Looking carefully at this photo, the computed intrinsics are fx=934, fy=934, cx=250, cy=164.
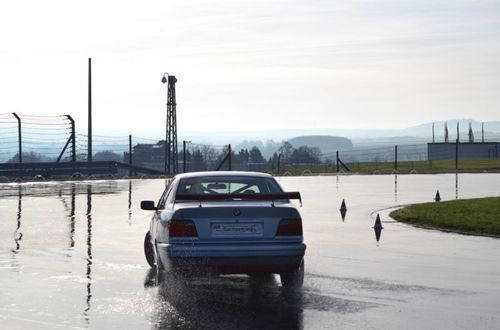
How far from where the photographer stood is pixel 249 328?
8562mm

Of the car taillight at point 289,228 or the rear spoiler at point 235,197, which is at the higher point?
the rear spoiler at point 235,197

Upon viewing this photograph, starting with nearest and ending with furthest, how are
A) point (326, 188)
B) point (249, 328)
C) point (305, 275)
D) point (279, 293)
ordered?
point (249, 328) → point (279, 293) → point (305, 275) → point (326, 188)

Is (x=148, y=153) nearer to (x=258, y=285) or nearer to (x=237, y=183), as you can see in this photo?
(x=237, y=183)

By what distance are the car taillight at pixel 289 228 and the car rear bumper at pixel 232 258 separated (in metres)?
0.16

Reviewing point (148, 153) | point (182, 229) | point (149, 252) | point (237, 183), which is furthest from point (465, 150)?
point (182, 229)

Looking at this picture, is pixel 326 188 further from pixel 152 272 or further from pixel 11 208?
pixel 152 272

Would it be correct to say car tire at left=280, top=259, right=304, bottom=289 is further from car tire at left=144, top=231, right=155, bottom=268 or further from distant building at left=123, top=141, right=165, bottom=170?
distant building at left=123, top=141, right=165, bottom=170

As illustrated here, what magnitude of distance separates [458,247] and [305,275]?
14.1ft

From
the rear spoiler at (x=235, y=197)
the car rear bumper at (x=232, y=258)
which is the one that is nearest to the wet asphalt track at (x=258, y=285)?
the car rear bumper at (x=232, y=258)

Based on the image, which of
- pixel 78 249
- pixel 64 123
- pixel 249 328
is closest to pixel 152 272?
pixel 78 249

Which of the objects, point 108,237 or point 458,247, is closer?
point 458,247

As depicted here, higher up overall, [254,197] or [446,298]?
[254,197]

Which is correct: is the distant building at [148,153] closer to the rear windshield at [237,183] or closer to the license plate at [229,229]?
the rear windshield at [237,183]

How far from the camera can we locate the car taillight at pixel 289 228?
35.0 ft
